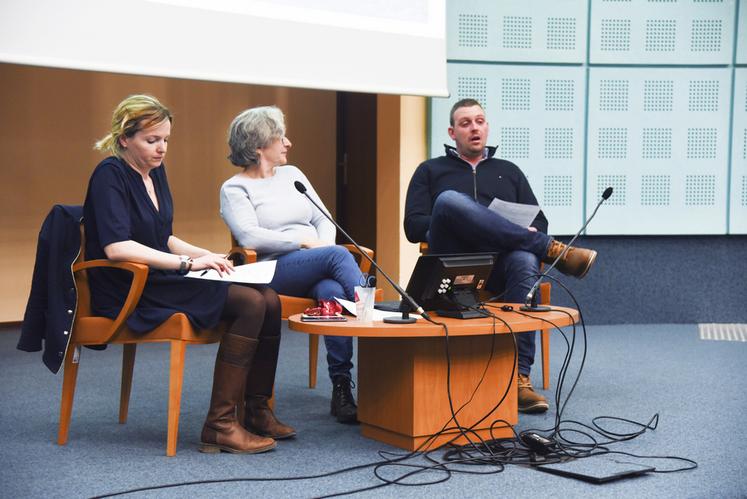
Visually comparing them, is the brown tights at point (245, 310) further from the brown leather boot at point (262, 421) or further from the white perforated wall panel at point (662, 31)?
the white perforated wall panel at point (662, 31)

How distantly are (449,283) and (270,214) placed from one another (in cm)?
90

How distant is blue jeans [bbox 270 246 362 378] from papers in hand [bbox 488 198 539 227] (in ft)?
1.82

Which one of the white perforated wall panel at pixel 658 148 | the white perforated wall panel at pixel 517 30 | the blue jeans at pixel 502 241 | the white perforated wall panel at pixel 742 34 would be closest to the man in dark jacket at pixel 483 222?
the blue jeans at pixel 502 241

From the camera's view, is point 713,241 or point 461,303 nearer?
point 461,303

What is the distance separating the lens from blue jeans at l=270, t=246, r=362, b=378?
290 cm

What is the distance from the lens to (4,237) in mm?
5047

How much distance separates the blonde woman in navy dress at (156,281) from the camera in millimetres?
2413

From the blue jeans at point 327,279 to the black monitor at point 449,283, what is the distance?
0.42 m

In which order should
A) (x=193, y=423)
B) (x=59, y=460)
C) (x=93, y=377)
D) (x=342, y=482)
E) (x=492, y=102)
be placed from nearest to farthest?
(x=342, y=482)
(x=59, y=460)
(x=193, y=423)
(x=93, y=377)
(x=492, y=102)

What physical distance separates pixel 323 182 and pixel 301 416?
3.26 meters

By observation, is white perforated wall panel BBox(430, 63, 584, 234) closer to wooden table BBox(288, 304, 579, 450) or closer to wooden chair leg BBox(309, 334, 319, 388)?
wooden chair leg BBox(309, 334, 319, 388)

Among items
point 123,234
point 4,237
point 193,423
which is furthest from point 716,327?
point 4,237

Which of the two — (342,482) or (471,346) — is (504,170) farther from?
(342,482)

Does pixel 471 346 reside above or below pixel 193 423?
above
